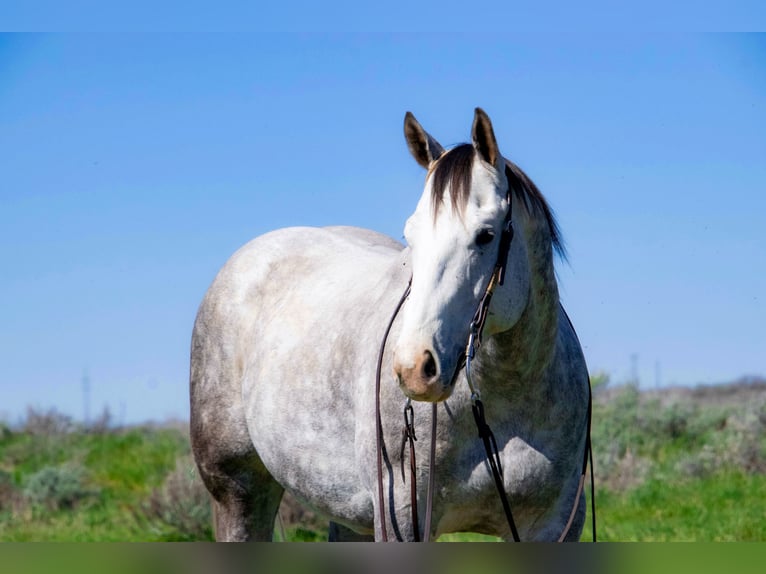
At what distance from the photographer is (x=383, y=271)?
447 centimetres

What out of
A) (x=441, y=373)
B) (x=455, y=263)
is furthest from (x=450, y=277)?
(x=441, y=373)

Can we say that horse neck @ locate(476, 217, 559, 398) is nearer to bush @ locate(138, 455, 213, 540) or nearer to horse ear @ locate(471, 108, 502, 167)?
horse ear @ locate(471, 108, 502, 167)

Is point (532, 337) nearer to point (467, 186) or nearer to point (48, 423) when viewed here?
point (467, 186)

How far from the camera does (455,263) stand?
3041 millimetres

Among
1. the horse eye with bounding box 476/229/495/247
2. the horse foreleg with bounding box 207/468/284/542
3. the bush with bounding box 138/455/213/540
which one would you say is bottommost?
the bush with bounding box 138/455/213/540

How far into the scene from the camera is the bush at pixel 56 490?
11492 millimetres

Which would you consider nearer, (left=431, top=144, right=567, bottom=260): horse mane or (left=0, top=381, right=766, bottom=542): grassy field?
(left=431, top=144, right=567, bottom=260): horse mane

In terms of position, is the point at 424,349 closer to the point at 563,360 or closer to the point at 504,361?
the point at 504,361

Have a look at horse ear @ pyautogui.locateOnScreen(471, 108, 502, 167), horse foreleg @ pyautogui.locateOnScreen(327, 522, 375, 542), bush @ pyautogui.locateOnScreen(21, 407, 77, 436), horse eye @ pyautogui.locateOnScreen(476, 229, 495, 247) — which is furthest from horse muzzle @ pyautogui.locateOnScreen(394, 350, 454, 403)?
bush @ pyautogui.locateOnScreen(21, 407, 77, 436)

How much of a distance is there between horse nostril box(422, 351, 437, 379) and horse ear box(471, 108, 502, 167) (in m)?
0.76

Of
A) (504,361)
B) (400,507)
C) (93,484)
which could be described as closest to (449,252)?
(504,361)

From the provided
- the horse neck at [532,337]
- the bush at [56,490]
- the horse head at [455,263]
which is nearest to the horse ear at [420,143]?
the horse head at [455,263]

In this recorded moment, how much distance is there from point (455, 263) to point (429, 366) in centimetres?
35

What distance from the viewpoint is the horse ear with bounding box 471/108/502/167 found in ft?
10.5
